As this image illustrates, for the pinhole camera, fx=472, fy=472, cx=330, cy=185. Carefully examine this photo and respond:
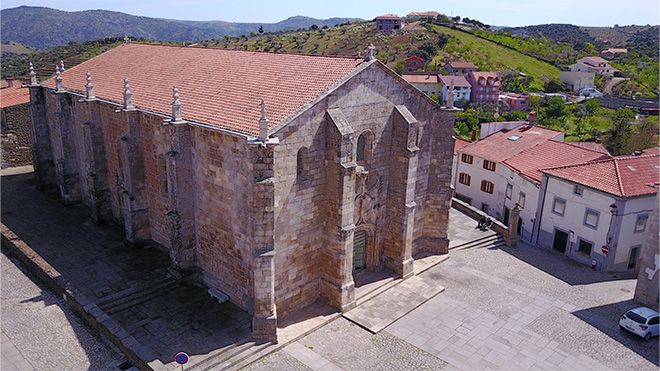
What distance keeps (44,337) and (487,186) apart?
29.4m

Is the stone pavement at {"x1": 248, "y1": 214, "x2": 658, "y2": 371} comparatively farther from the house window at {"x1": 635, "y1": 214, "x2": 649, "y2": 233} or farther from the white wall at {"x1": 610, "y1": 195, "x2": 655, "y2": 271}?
the house window at {"x1": 635, "y1": 214, "x2": 649, "y2": 233}

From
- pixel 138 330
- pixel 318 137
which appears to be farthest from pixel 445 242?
pixel 138 330

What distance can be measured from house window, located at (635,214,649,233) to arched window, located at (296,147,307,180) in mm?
19513

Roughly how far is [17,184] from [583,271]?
1519 inches

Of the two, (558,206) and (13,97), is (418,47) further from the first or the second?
(558,206)

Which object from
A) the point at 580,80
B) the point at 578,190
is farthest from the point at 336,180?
the point at 580,80

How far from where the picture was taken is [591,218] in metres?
26.8

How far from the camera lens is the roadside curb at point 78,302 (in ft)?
56.1

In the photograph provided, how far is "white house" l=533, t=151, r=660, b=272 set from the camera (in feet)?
84.2

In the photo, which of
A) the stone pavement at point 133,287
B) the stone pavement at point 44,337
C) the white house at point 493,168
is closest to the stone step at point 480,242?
the white house at point 493,168

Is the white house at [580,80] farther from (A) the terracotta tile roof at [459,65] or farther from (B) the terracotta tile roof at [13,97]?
(B) the terracotta tile roof at [13,97]

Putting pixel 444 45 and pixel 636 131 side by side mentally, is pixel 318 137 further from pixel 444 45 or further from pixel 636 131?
Result: pixel 444 45

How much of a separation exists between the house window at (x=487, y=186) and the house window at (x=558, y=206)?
21.5 ft

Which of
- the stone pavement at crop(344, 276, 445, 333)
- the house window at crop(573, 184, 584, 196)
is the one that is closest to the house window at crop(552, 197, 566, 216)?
the house window at crop(573, 184, 584, 196)
